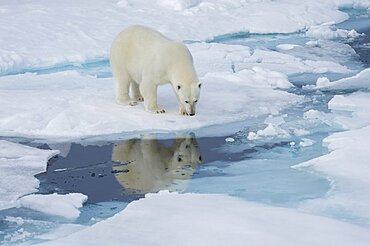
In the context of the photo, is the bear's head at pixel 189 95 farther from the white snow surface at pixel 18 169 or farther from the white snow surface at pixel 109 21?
the white snow surface at pixel 109 21

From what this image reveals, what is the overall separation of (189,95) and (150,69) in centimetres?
59

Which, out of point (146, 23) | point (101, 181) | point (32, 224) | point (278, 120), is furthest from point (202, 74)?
point (32, 224)

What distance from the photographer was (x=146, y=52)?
708 centimetres

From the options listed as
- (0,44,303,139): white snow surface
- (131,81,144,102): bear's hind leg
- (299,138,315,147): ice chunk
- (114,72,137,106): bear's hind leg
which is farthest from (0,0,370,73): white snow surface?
(299,138,315,147): ice chunk

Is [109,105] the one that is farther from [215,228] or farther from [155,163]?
[215,228]

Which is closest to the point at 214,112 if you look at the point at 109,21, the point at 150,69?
the point at 150,69

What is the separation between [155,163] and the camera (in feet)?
18.3

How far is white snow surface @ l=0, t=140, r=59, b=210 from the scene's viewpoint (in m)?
4.85

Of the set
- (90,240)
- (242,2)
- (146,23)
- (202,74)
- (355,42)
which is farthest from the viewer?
(242,2)

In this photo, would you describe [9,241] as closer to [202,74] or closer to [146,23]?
[202,74]

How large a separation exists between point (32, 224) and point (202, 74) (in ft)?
17.8

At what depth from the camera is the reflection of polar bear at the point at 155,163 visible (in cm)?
502

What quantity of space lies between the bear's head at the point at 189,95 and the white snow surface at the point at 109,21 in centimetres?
422

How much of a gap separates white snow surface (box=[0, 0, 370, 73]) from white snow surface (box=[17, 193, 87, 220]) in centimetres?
569
